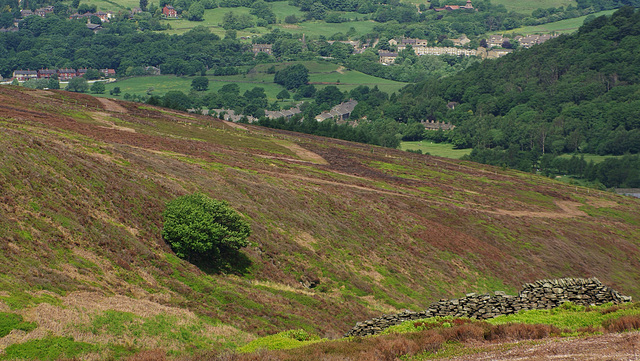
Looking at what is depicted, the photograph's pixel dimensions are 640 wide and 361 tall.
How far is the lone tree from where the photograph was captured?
51188 millimetres

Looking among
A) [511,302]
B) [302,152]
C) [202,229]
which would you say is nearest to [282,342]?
[511,302]

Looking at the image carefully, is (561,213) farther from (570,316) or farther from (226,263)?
(570,316)

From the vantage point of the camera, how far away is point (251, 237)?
59938 millimetres

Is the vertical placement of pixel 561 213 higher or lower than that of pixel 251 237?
lower

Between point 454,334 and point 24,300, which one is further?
point 24,300

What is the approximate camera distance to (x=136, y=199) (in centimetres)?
5591

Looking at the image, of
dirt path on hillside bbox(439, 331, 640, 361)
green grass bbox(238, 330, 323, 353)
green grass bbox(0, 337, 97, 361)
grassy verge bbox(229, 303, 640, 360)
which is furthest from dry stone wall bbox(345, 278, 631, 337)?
green grass bbox(0, 337, 97, 361)

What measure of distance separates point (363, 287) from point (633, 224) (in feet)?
242

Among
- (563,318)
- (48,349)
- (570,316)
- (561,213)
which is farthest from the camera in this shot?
(561,213)

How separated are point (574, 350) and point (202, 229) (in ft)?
103

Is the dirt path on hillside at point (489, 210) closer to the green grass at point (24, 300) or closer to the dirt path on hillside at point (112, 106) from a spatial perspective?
the dirt path on hillside at point (112, 106)

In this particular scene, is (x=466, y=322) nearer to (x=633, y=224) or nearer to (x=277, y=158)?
(x=277, y=158)

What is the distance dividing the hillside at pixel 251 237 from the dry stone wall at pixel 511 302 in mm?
5863

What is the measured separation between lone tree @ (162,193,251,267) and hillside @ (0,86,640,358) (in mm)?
1275
